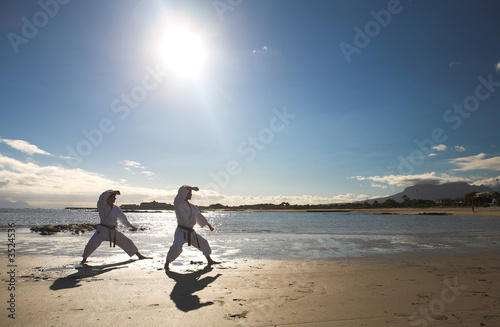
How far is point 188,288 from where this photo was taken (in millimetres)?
5250

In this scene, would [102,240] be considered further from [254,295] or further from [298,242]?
[298,242]

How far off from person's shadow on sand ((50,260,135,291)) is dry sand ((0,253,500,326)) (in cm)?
2

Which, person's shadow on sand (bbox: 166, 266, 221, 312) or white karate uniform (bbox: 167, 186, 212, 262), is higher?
white karate uniform (bbox: 167, 186, 212, 262)

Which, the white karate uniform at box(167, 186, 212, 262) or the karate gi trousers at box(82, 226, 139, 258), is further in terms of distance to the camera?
the karate gi trousers at box(82, 226, 139, 258)

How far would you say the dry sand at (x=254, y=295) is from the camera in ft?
12.4

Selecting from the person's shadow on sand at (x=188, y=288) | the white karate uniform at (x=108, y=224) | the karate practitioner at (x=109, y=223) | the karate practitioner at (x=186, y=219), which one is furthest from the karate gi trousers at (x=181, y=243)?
the white karate uniform at (x=108, y=224)

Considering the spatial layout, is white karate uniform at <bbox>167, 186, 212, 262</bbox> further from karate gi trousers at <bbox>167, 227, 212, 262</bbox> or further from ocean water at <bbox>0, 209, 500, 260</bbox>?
ocean water at <bbox>0, 209, 500, 260</bbox>

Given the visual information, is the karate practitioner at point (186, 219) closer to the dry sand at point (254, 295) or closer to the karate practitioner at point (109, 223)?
the dry sand at point (254, 295)

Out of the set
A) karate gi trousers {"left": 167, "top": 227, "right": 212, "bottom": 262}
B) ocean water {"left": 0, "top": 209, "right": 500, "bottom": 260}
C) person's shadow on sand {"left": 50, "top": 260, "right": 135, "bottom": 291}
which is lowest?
ocean water {"left": 0, "top": 209, "right": 500, "bottom": 260}

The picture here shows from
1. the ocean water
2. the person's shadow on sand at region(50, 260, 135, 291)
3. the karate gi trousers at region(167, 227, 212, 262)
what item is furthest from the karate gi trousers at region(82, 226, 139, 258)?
the karate gi trousers at region(167, 227, 212, 262)

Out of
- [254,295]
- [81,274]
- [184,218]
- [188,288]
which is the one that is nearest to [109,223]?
[81,274]

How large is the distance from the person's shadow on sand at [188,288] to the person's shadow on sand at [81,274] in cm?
178

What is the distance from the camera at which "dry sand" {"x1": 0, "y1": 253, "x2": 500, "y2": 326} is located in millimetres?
3772

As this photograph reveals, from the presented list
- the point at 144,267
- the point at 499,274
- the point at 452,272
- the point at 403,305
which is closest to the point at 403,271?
the point at 452,272
